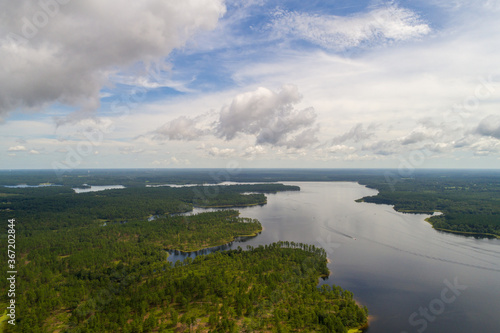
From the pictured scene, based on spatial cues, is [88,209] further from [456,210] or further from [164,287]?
[456,210]

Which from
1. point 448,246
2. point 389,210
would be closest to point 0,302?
point 448,246

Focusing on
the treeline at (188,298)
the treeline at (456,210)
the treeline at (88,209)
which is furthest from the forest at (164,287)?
the treeline at (456,210)

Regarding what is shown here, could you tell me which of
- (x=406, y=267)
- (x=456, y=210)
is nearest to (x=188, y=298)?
(x=406, y=267)

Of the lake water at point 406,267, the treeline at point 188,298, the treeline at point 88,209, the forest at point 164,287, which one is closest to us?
the treeline at point 188,298

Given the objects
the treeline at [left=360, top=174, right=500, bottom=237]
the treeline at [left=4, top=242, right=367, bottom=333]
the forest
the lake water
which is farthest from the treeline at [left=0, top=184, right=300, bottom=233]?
the treeline at [left=360, top=174, right=500, bottom=237]

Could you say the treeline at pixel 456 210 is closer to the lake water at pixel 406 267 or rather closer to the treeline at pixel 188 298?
the lake water at pixel 406 267

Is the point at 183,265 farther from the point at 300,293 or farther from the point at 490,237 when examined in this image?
the point at 490,237

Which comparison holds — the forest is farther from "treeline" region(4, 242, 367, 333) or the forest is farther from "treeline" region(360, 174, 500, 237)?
"treeline" region(360, 174, 500, 237)
